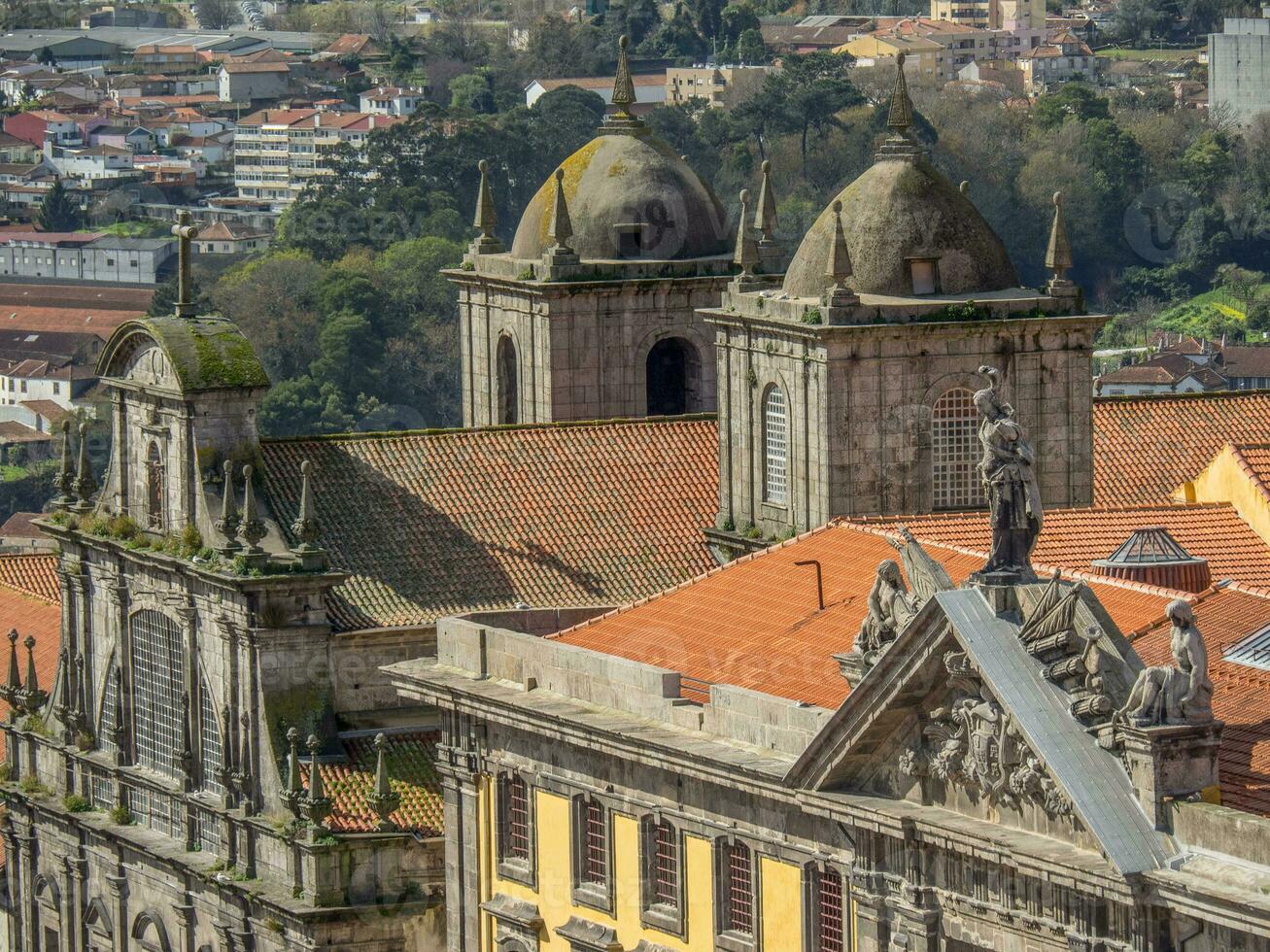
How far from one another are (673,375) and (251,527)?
45.9 ft

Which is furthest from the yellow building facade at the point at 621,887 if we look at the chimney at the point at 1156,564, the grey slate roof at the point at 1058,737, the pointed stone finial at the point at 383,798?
the chimney at the point at 1156,564

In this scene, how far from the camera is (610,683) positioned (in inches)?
2484

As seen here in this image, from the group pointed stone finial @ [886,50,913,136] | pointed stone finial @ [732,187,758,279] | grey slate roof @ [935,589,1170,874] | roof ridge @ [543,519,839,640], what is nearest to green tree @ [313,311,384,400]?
pointed stone finial @ [732,187,758,279]

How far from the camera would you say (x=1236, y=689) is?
5559 centimetres

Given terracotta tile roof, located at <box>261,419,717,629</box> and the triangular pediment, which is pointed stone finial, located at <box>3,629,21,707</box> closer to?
terracotta tile roof, located at <box>261,419,717,629</box>

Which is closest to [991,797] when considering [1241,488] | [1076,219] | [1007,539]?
[1007,539]

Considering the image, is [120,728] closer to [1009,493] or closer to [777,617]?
[777,617]

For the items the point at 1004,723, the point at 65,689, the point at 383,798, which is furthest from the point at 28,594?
the point at 1004,723

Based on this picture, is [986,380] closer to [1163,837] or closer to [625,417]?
[625,417]

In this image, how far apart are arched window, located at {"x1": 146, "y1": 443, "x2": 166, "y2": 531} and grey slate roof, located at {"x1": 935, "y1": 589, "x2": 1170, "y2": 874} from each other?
27.1m

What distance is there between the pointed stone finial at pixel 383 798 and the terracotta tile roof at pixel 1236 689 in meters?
15.6

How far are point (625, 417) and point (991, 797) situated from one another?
31.4 m

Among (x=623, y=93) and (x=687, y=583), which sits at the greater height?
(x=623, y=93)

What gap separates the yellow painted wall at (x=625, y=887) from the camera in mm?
58875
